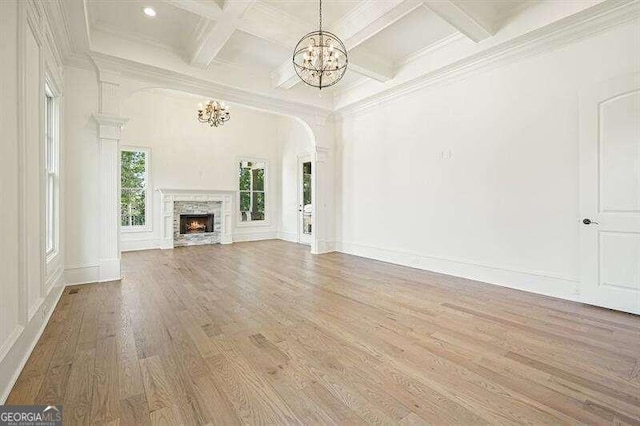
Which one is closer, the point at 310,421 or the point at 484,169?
the point at 310,421

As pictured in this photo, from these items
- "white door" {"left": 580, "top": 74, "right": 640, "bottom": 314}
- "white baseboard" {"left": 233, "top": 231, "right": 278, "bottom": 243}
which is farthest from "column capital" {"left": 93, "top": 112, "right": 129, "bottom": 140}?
"white door" {"left": 580, "top": 74, "right": 640, "bottom": 314}

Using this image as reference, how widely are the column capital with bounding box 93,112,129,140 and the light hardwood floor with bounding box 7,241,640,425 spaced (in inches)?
85.2

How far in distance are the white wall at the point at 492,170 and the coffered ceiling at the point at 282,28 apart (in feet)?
1.97

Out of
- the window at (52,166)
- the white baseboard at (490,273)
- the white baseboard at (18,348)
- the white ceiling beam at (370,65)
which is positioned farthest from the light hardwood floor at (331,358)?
the white ceiling beam at (370,65)

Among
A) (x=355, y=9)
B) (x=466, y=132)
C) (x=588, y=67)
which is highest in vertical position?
(x=355, y=9)

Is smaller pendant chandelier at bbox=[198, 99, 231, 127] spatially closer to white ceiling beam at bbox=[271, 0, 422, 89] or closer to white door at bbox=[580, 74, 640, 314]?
white ceiling beam at bbox=[271, 0, 422, 89]

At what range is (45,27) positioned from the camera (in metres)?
2.94

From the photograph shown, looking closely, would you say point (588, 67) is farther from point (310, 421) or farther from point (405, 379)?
point (310, 421)

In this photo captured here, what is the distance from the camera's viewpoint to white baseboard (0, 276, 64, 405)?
5.78ft

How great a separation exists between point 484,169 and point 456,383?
3377mm

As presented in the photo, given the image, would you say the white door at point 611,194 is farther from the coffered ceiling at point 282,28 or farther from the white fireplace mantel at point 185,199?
the white fireplace mantel at point 185,199

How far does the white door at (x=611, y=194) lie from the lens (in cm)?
311

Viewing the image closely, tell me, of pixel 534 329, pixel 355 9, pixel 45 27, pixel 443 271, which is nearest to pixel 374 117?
pixel 355 9

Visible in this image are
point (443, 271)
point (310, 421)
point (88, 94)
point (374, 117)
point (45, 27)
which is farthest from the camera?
point (374, 117)
